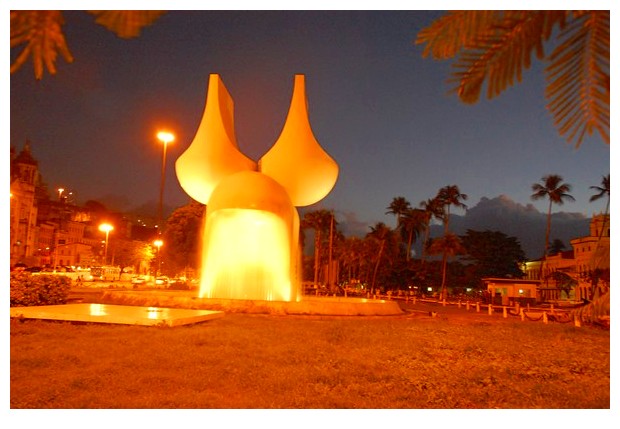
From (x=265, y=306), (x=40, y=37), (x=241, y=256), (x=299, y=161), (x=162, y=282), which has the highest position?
(x=299, y=161)

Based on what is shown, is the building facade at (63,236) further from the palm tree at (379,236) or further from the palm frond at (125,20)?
the palm frond at (125,20)

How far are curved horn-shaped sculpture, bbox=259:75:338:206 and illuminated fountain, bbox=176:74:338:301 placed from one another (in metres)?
0.04

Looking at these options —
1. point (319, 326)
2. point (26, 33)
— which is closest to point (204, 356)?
point (319, 326)

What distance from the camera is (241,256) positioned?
1764 cm

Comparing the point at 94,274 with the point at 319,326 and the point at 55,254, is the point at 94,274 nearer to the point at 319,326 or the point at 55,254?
the point at 55,254

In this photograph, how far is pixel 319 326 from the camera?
1248 centimetres

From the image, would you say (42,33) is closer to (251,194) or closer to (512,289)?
(251,194)

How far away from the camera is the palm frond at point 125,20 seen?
158 centimetres

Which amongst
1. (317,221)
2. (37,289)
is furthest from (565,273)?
(317,221)

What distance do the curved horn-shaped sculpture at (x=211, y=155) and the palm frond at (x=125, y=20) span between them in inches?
745

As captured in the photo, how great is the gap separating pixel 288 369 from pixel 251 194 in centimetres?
1085

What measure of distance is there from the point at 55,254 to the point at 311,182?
57.4 m

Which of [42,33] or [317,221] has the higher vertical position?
[317,221]

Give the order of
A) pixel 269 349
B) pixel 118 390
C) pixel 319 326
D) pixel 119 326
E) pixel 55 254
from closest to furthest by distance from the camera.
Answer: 1. pixel 118 390
2. pixel 269 349
3. pixel 119 326
4. pixel 319 326
5. pixel 55 254
